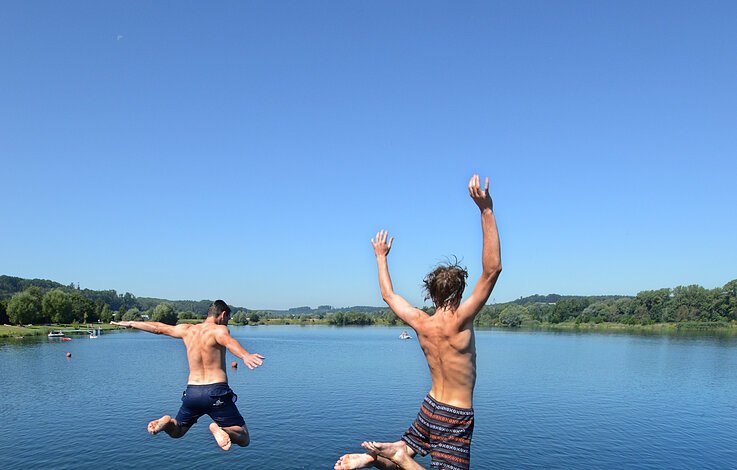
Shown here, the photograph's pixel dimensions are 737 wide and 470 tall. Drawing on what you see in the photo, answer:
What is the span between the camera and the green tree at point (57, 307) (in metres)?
142

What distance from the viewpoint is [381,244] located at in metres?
6.27

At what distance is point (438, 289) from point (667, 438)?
141ft

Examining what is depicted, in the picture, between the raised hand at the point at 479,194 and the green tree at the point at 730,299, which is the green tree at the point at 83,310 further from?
the green tree at the point at 730,299

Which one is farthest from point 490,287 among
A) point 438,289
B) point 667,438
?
point 667,438

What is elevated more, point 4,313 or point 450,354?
point 450,354

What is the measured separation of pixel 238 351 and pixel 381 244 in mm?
2462

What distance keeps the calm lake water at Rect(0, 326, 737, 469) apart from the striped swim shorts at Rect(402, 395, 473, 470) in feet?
91.2

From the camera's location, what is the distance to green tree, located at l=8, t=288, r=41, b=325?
12794 centimetres

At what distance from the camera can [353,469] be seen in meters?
5.17

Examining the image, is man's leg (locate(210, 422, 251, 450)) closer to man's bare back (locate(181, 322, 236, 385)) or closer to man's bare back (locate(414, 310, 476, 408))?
man's bare back (locate(181, 322, 236, 385))

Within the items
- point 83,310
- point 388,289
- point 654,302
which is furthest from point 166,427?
point 654,302

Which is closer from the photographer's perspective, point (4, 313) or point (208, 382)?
point (208, 382)

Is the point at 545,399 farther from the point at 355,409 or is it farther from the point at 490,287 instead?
the point at 490,287

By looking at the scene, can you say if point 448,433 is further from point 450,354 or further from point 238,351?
point 238,351
